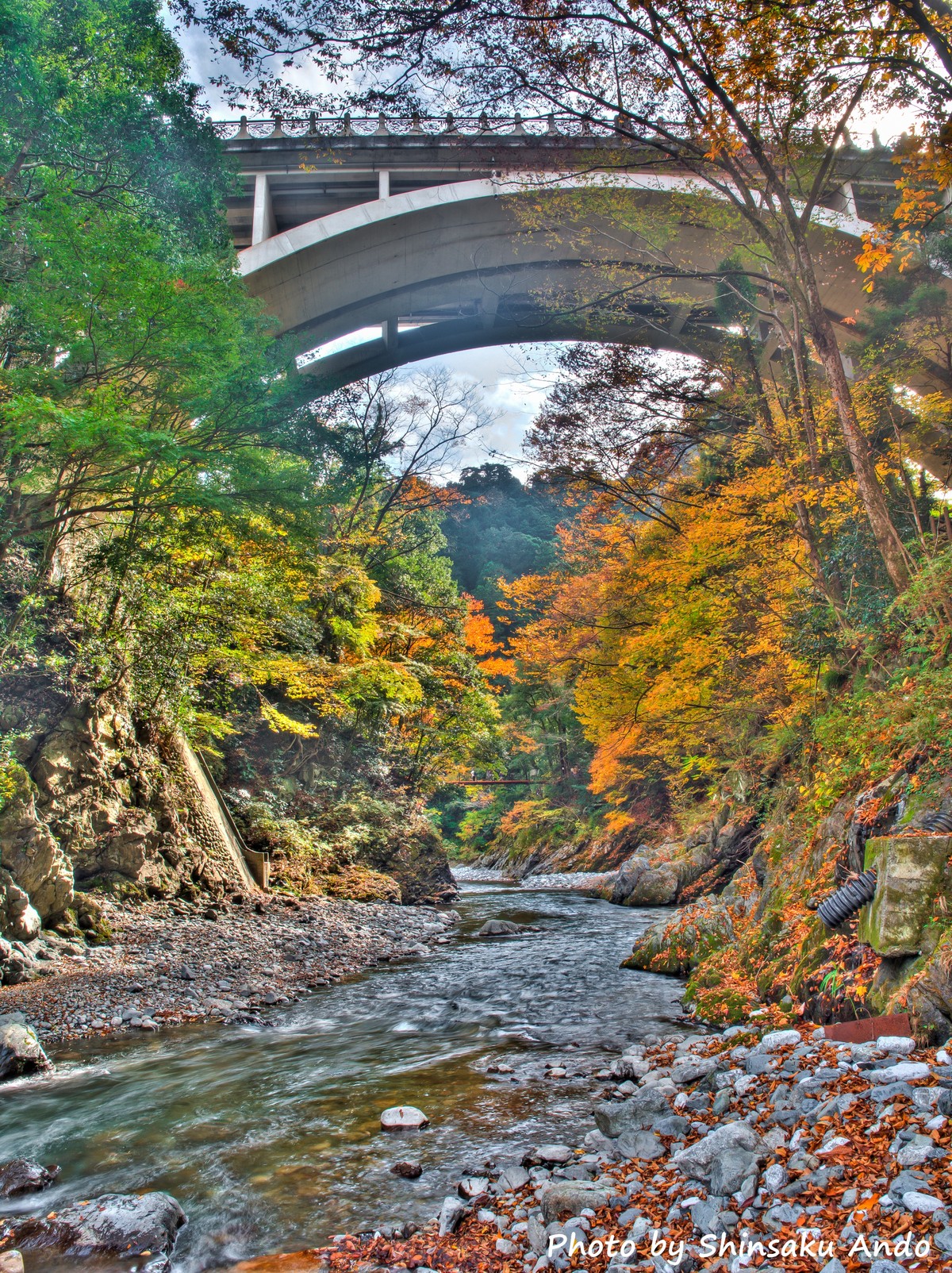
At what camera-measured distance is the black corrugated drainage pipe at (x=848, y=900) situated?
4082mm

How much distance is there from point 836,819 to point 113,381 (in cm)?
872

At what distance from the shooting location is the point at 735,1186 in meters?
2.32

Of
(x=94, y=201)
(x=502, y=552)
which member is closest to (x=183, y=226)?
(x=94, y=201)

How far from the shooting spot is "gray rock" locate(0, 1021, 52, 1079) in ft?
15.1

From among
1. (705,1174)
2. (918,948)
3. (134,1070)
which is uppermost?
(918,948)

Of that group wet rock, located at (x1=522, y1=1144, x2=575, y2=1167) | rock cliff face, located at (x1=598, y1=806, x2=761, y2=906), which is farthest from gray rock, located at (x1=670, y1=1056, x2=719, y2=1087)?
rock cliff face, located at (x1=598, y1=806, x2=761, y2=906)

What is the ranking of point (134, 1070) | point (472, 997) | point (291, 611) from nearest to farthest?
point (134, 1070) < point (472, 997) < point (291, 611)

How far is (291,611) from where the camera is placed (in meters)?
12.7

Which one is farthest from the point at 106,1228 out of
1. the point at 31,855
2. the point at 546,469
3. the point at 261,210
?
the point at 261,210

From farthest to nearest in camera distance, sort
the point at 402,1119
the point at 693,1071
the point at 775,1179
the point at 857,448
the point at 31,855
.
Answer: the point at 31,855 → the point at 857,448 → the point at 402,1119 → the point at 693,1071 → the point at 775,1179

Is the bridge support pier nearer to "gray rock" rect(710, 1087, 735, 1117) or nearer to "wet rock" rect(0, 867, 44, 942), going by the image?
"wet rock" rect(0, 867, 44, 942)

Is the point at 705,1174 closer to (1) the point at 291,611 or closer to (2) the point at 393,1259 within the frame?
(2) the point at 393,1259

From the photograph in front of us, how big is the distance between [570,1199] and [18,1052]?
14.3 ft

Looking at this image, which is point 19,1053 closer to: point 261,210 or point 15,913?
point 15,913
